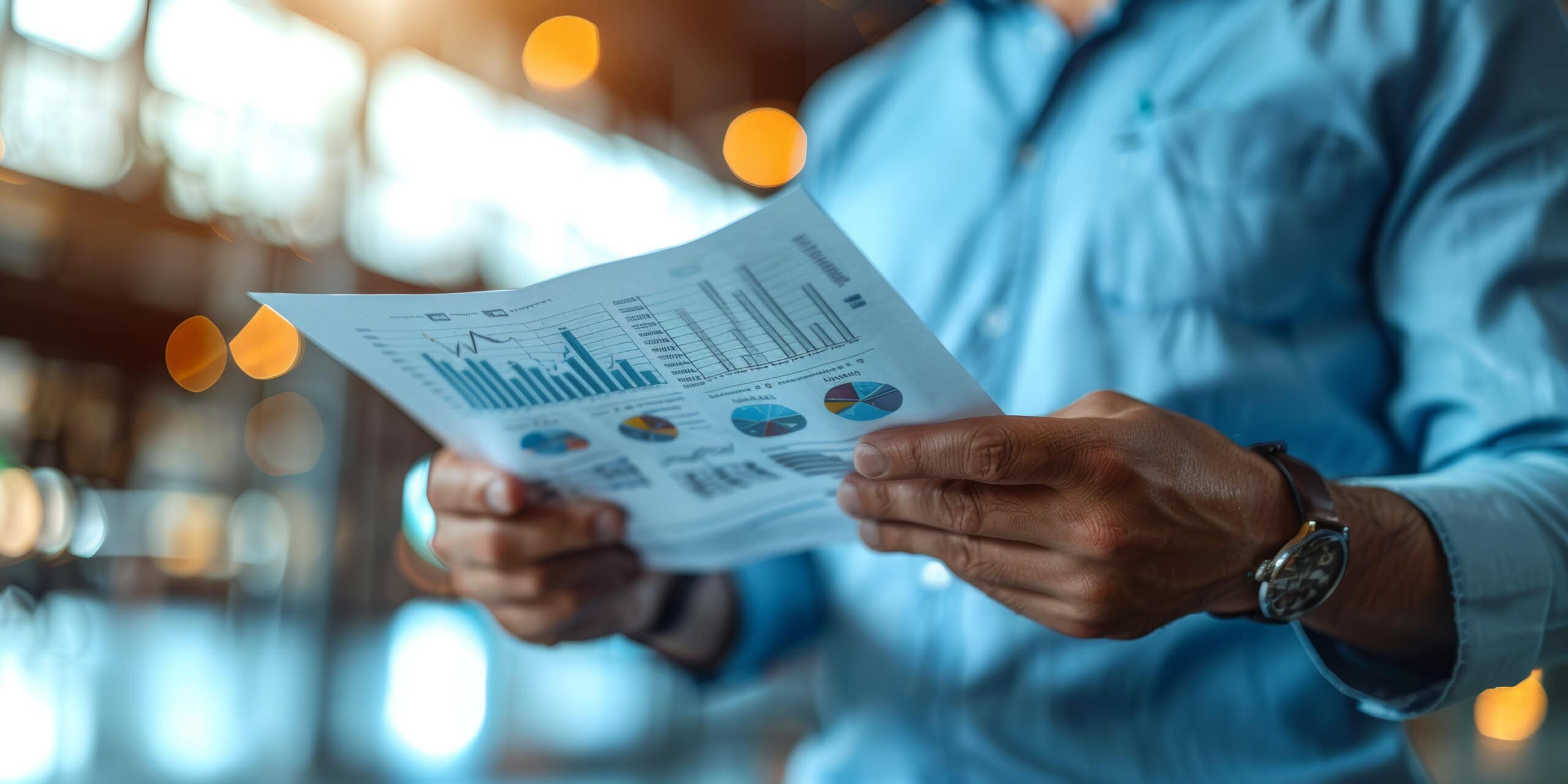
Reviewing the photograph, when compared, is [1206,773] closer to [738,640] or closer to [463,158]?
[738,640]

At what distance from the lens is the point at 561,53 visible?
4.35 metres

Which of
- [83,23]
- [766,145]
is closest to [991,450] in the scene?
[83,23]

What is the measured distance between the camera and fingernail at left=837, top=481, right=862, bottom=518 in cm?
59

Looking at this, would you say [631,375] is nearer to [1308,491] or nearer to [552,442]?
[552,442]

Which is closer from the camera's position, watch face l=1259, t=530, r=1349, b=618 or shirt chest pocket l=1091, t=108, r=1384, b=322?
watch face l=1259, t=530, r=1349, b=618

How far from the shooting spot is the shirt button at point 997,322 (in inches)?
36.9

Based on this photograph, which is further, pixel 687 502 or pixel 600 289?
pixel 687 502

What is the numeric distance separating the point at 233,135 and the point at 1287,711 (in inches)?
128

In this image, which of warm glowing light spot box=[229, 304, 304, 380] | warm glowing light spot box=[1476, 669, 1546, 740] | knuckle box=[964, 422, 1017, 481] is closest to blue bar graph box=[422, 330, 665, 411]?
knuckle box=[964, 422, 1017, 481]

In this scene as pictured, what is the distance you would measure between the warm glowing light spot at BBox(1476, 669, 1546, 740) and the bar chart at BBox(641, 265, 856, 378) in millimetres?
7223

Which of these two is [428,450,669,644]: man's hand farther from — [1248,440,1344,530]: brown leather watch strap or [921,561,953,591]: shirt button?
[1248,440,1344,530]: brown leather watch strap

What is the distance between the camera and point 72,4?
2.62 m

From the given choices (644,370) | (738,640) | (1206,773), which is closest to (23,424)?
(738,640)

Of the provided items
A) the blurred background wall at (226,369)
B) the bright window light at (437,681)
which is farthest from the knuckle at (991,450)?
the bright window light at (437,681)
